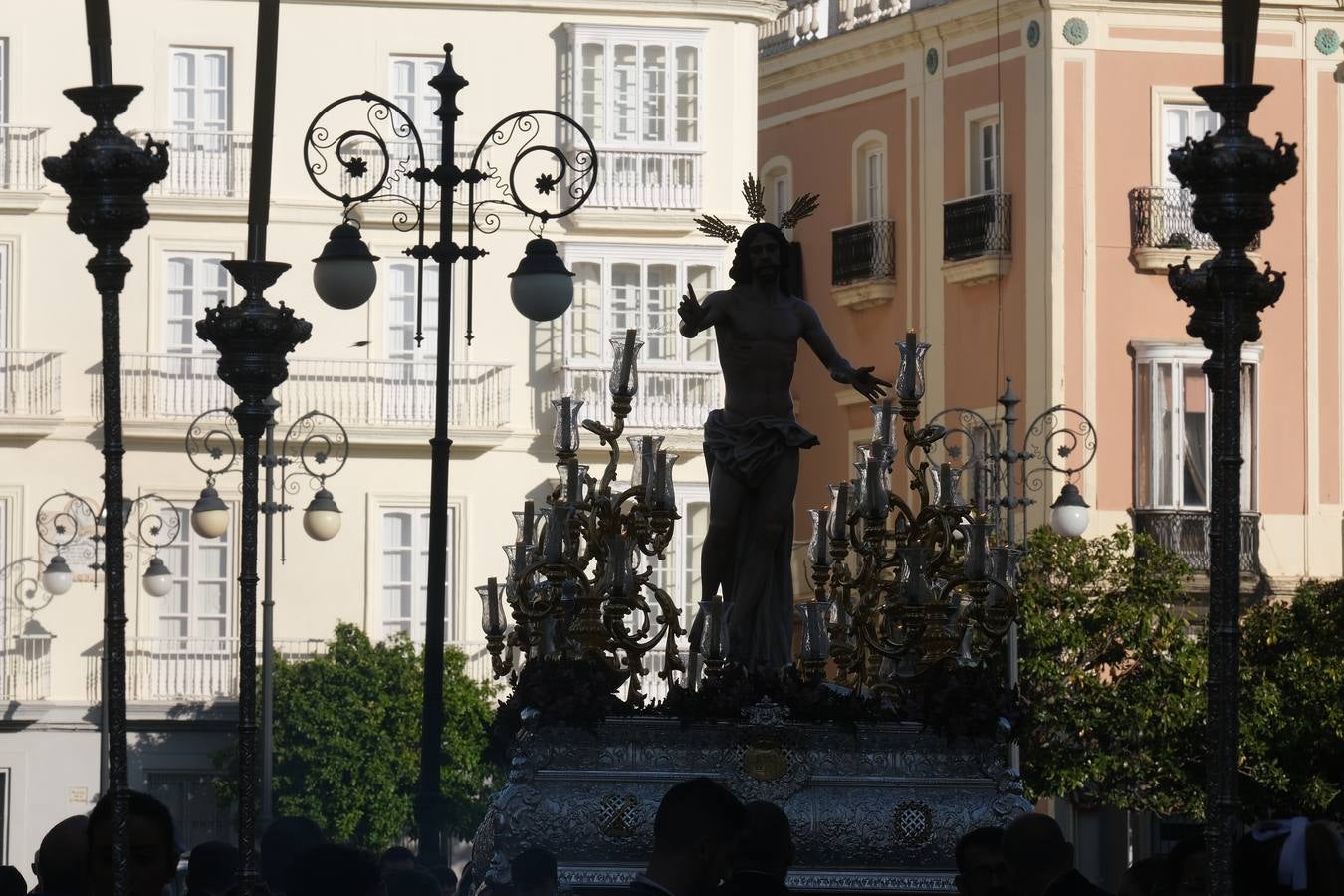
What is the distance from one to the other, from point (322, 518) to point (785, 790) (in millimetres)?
15826

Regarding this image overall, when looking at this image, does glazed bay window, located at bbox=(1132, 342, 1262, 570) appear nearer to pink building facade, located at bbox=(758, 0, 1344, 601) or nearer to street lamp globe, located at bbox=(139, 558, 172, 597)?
pink building facade, located at bbox=(758, 0, 1344, 601)

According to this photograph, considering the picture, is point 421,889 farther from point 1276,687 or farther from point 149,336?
point 149,336

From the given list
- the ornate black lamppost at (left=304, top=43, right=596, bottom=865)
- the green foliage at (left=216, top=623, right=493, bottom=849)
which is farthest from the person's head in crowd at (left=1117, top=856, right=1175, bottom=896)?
the green foliage at (left=216, top=623, right=493, bottom=849)

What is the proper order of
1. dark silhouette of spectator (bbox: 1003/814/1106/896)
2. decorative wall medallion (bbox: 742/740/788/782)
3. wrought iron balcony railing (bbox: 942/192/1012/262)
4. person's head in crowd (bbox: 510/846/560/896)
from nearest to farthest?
dark silhouette of spectator (bbox: 1003/814/1106/896) < person's head in crowd (bbox: 510/846/560/896) < decorative wall medallion (bbox: 742/740/788/782) < wrought iron balcony railing (bbox: 942/192/1012/262)

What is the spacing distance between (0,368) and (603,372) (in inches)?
277

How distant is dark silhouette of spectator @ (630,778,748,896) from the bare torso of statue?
516cm

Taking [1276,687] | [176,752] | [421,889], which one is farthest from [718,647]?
[176,752]

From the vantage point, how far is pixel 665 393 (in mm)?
37219

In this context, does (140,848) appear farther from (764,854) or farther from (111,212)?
(111,212)

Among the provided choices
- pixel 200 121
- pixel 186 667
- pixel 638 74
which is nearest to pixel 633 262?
pixel 638 74

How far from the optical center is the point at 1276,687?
1181 inches

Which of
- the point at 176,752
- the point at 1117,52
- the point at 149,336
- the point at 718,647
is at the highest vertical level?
the point at 1117,52

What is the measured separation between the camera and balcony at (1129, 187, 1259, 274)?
121 ft

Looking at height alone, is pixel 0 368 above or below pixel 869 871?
above
